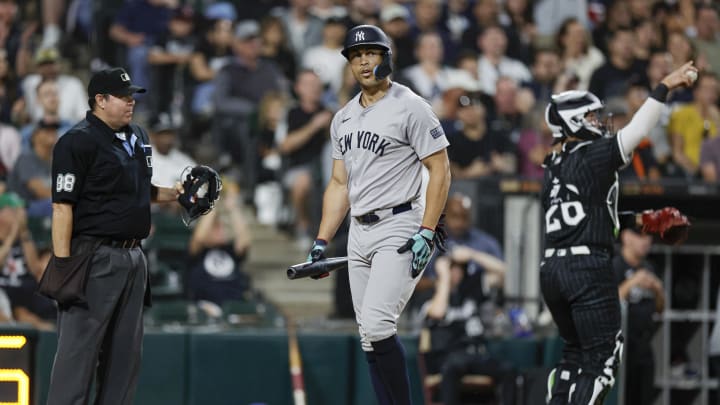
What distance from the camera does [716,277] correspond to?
10.6 metres

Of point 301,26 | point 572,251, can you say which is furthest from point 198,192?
point 301,26

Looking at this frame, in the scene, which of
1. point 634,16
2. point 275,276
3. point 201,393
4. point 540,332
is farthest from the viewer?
point 634,16

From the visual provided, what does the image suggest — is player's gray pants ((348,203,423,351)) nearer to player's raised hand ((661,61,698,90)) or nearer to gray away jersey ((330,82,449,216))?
gray away jersey ((330,82,449,216))

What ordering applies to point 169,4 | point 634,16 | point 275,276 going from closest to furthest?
point 275,276 → point 169,4 → point 634,16

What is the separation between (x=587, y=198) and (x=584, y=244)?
9.5 inches

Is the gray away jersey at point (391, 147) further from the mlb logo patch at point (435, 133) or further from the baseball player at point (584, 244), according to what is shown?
the baseball player at point (584, 244)

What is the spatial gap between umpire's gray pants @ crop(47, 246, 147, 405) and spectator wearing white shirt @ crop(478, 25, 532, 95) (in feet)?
24.9

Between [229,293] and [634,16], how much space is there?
6560 mm

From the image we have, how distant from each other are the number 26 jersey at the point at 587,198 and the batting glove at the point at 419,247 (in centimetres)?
100

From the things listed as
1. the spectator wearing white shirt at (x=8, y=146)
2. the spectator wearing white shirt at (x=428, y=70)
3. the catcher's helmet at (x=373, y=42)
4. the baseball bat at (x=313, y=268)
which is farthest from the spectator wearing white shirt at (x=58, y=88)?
the catcher's helmet at (x=373, y=42)

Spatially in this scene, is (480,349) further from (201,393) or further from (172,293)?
(172,293)

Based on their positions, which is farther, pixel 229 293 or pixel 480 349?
pixel 229 293

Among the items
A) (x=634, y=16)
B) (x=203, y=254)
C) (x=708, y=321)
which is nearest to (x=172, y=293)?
(x=203, y=254)

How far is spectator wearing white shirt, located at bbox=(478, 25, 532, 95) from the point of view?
42.8 feet
